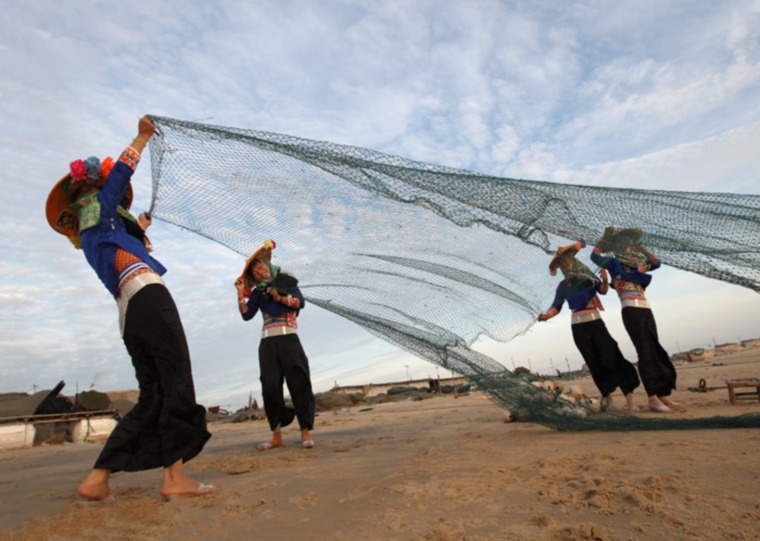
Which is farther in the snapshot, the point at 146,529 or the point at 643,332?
the point at 643,332

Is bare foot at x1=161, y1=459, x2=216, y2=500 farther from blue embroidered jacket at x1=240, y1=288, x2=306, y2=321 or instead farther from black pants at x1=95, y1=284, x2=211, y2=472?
blue embroidered jacket at x1=240, y1=288, x2=306, y2=321

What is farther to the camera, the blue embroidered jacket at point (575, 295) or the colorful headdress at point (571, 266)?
the blue embroidered jacket at point (575, 295)

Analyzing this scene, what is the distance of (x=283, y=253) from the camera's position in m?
4.80

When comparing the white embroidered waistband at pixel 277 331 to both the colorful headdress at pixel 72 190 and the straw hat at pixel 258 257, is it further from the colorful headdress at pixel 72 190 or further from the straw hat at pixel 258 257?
the colorful headdress at pixel 72 190

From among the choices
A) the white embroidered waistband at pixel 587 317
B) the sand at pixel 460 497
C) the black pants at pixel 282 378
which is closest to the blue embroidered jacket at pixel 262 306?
the black pants at pixel 282 378

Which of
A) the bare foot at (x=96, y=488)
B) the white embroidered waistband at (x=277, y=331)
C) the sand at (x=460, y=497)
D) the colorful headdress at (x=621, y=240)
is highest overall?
the colorful headdress at (x=621, y=240)

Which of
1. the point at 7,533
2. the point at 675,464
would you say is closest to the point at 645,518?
the point at 675,464

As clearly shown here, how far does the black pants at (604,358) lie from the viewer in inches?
232

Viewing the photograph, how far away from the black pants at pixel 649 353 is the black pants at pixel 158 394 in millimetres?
4821

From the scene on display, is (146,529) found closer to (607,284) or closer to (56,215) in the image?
(56,215)

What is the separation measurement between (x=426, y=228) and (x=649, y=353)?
3254 millimetres

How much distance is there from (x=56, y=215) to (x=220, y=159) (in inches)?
51.4

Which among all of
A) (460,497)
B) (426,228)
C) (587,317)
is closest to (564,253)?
(426,228)

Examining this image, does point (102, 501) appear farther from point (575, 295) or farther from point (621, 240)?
point (575, 295)
